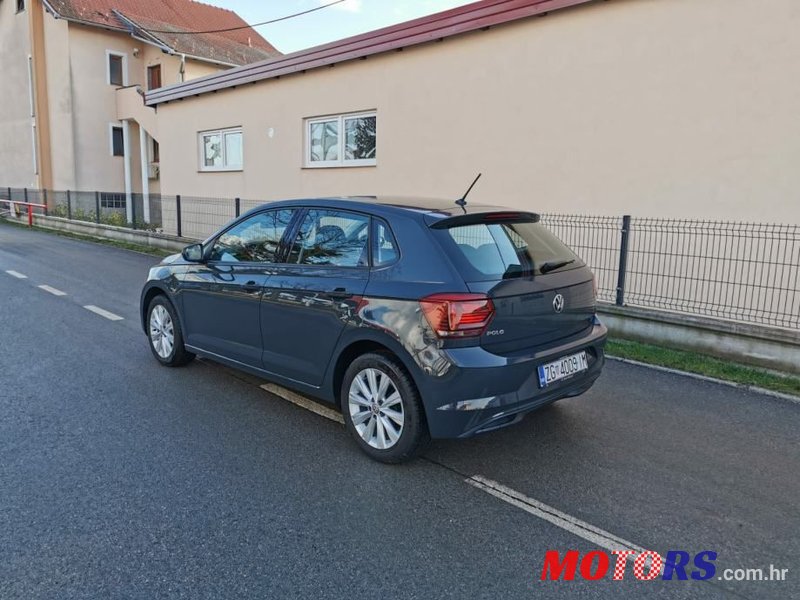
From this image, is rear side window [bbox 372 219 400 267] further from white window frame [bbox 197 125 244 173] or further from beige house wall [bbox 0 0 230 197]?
beige house wall [bbox 0 0 230 197]

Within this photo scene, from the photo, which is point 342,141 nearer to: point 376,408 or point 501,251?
point 501,251

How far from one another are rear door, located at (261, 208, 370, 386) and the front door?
15 centimetres

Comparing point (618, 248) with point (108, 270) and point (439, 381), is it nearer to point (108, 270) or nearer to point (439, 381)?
point (439, 381)

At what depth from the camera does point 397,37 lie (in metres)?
10.3

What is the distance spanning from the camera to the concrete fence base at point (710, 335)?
5.88m

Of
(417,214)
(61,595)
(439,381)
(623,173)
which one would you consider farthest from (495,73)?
(61,595)

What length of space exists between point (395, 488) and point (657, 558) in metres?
1.41

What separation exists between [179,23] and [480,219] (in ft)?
101

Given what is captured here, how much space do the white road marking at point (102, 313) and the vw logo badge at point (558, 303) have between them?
5.87 meters

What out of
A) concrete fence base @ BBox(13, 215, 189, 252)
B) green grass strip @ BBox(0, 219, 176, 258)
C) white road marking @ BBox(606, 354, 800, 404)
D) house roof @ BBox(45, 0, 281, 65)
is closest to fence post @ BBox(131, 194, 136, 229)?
concrete fence base @ BBox(13, 215, 189, 252)

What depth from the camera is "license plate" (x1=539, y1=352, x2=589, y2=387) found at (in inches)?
143

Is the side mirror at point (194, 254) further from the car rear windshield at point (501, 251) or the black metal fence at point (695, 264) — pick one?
the black metal fence at point (695, 264)

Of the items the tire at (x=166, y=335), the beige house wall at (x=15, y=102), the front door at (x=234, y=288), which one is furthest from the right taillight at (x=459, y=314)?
the beige house wall at (x=15, y=102)

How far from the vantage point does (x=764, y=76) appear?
21.9 ft
